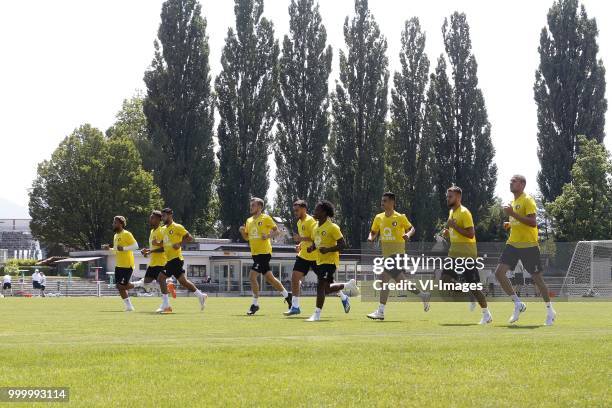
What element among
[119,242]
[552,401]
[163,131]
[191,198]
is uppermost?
[163,131]

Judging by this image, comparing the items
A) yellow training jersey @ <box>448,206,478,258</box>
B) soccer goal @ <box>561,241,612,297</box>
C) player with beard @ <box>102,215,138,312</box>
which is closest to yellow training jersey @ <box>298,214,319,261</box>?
yellow training jersey @ <box>448,206,478,258</box>

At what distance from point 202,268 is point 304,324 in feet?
214

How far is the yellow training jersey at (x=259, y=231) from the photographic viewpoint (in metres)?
20.6

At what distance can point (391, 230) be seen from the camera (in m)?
18.1

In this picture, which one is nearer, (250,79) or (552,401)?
(552,401)

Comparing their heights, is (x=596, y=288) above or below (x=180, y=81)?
below

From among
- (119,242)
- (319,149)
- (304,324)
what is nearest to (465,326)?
(304,324)

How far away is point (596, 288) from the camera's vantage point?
163 ft

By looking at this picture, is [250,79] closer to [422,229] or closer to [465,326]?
[422,229]

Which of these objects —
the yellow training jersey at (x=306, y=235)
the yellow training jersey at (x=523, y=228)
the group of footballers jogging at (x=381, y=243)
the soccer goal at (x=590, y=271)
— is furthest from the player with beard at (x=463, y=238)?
the soccer goal at (x=590, y=271)

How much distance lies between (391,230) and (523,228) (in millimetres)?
2862

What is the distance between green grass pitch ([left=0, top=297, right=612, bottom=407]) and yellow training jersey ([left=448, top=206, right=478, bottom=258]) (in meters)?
3.74

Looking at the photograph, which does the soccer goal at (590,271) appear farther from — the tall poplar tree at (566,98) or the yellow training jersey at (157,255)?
the yellow training jersey at (157,255)

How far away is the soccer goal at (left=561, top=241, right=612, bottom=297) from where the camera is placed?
162 ft
